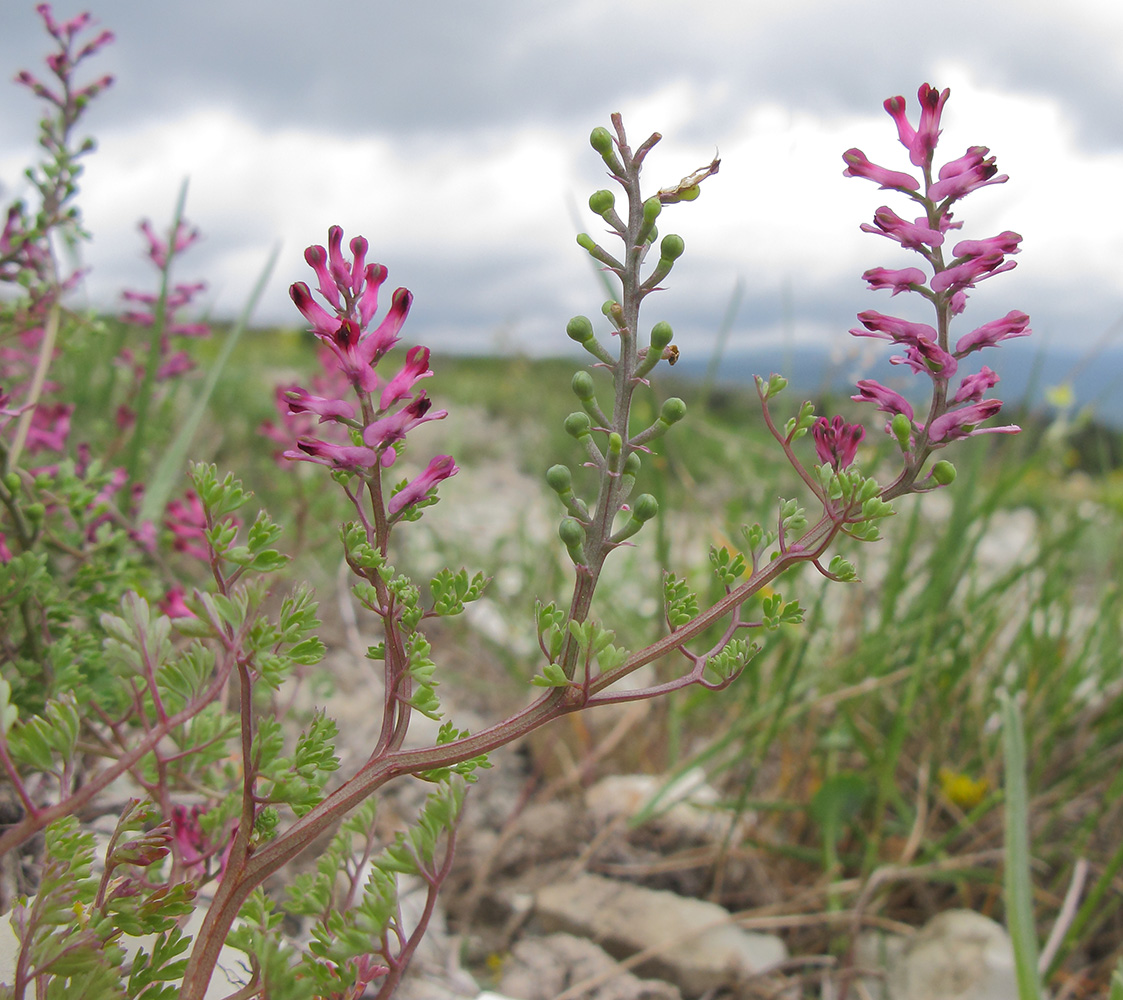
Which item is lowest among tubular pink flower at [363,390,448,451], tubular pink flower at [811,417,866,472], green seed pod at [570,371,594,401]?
tubular pink flower at [363,390,448,451]

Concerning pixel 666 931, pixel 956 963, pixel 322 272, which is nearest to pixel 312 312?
pixel 322 272

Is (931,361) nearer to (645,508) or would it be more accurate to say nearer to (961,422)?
(961,422)

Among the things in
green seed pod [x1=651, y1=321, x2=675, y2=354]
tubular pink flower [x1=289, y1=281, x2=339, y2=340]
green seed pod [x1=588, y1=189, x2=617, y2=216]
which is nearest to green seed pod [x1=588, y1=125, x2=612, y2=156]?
green seed pod [x1=588, y1=189, x2=617, y2=216]

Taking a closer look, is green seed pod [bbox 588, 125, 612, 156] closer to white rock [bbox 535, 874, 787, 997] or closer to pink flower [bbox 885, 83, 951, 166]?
pink flower [bbox 885, 83, 951, 166]

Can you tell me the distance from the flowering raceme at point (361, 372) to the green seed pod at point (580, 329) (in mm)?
131

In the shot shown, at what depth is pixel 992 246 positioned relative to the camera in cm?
82

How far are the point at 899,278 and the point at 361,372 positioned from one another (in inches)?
20.1

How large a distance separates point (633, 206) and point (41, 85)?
4.43 feet

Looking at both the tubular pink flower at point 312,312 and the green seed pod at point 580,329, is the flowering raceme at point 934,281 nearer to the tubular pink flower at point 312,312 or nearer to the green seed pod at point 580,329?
the green seed pod at point 580,329

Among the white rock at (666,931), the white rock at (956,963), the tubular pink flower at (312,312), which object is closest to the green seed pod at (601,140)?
the tubular pink flower at (312,312)

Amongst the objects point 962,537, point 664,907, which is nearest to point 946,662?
point 962,537

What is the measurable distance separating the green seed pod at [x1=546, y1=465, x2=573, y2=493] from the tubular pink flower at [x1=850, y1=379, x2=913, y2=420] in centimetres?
30

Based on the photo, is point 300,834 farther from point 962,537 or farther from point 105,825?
point 962,537

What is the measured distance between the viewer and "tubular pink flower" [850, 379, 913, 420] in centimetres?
88
